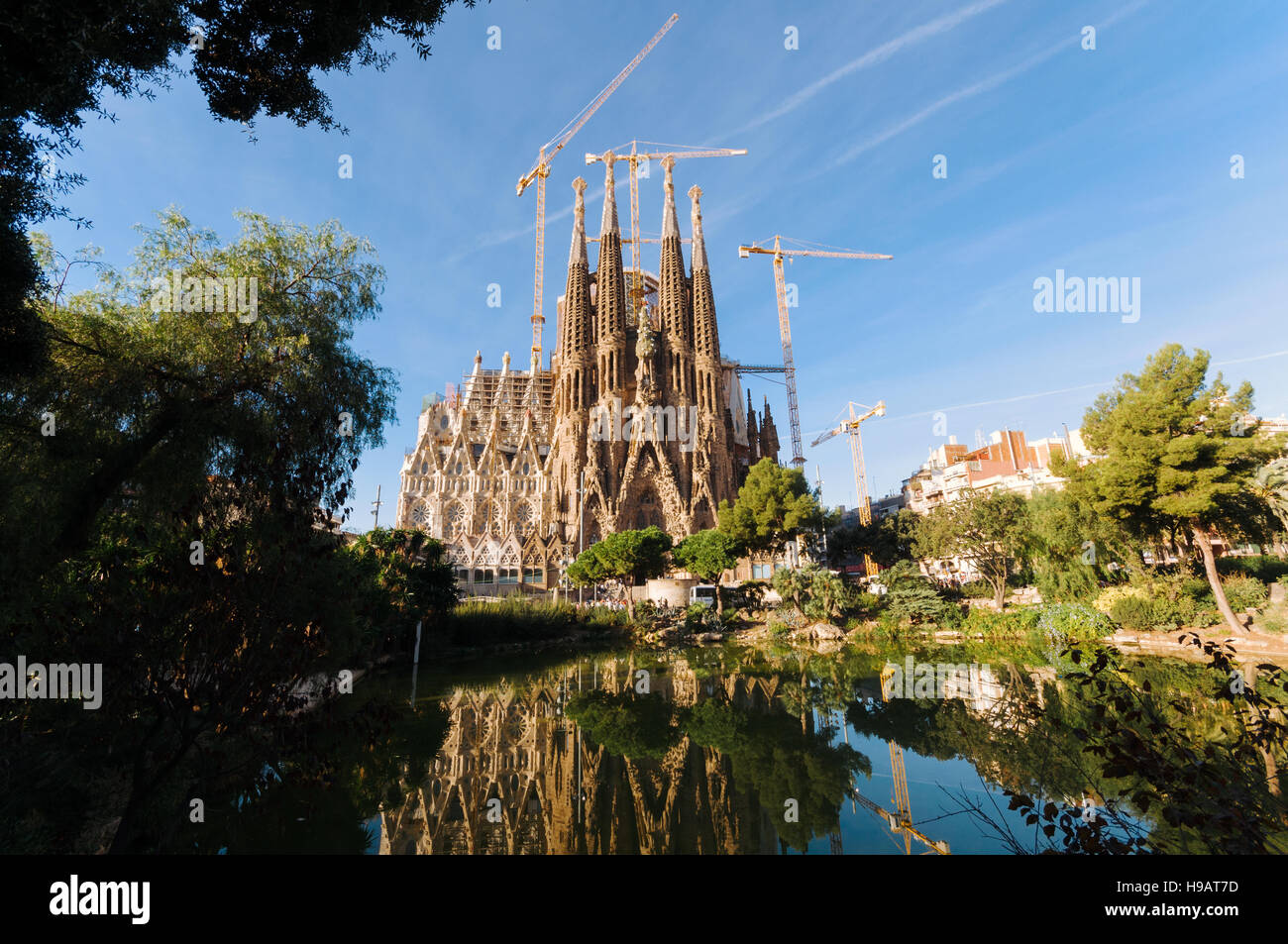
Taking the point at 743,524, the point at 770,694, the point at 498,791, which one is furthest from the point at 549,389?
the point at 498,791

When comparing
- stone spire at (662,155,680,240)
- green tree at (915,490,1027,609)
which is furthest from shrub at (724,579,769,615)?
stone spire at (662,155,680,240)

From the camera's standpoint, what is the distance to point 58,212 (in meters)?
4.98

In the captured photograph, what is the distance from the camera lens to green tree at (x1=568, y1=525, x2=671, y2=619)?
2897 centimetres

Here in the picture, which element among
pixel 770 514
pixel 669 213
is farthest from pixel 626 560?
pixel 669 213

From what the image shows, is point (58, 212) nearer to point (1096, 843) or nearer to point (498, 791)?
point (498, 791)

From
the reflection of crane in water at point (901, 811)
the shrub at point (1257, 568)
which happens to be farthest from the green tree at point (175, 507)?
the shrub at point (1257, 568)

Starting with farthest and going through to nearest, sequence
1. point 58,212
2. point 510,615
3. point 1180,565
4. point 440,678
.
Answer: point 510,615 → point 1180,565 → point 440,678 → point 58,212

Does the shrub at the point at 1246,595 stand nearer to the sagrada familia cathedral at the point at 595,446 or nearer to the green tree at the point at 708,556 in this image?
the green tree at the point at 708,556

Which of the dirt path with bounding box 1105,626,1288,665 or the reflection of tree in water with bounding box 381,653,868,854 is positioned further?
the dirt path with bounding box 1105,626,1288,665

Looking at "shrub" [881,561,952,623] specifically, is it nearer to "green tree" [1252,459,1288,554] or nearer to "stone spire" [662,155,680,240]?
"green tree" [1252,459,1288,554]

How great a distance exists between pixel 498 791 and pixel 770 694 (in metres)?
7.61

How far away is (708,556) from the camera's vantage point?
30141 millimetres

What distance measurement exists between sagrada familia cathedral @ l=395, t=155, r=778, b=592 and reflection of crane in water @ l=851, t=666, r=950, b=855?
33.1m
